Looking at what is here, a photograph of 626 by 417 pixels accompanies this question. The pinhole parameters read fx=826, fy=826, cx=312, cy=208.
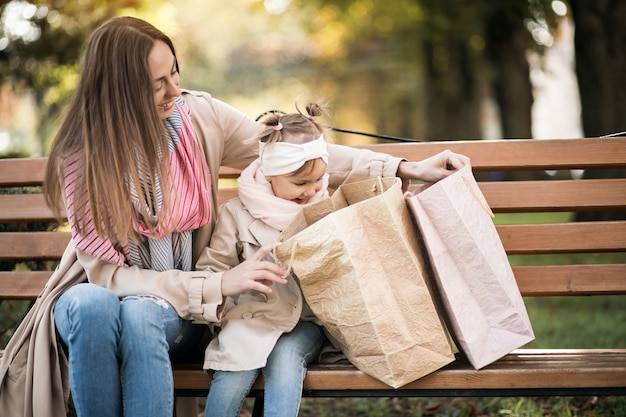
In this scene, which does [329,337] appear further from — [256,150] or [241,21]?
[241,21]

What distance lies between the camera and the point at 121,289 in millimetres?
2707

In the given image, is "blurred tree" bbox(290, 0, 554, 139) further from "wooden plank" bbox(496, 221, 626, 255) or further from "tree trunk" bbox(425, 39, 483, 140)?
"wooden plank" bbox(496, 221, 626, 255)

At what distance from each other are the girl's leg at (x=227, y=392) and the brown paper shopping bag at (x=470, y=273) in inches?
27.2

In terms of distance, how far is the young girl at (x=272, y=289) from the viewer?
8.45 feet

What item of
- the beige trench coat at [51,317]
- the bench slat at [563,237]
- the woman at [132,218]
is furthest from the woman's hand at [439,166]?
the beige trench coat at [51,317]

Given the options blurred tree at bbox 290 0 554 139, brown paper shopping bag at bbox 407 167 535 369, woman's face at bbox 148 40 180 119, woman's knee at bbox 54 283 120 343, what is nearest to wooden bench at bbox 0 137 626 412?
brown paper shopping bag at bbox 407 167 535 369

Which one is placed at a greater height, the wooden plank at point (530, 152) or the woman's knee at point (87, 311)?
the wooden plank at point (530, 152)

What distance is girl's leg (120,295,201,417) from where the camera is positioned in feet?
7.95

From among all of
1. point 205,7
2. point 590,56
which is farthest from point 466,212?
point 205,7

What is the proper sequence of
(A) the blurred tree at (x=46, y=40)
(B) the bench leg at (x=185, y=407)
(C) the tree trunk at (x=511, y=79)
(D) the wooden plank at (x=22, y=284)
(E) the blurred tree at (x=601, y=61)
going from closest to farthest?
1. (B) the bench leg at (x=185, y=407)
2. (D) the wooden plank at (x=22, y=284)
3. (E) the blurred tree at (x=601, y=61)
4. (A) the blurred tree at (x=46, y=40)
5. (C) the tree trunk at (x=511, y=79)

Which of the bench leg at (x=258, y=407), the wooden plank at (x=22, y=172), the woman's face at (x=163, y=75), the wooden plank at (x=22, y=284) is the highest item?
the woman's face at (x=163, y=75)

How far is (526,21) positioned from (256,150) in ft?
27.3

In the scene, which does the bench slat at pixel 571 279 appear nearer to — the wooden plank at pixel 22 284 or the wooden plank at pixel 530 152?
the wooden plank at pixel 530 152

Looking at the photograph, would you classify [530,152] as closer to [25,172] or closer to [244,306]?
[244,306]
